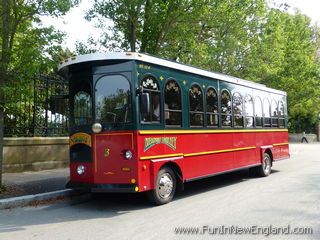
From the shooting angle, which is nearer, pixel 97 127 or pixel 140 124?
pixel 140 124

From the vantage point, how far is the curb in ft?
21.9

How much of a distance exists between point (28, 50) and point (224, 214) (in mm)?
5688

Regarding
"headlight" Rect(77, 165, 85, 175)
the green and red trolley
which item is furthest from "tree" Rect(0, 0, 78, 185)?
"headlight" Rect(77, 165, 85, 175)

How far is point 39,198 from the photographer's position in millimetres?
7145

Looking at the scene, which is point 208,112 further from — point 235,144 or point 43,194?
point 43,194

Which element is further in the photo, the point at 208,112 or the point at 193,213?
the point at 208,112

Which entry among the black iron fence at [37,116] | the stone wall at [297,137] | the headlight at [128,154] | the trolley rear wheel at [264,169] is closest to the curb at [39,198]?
the headlight at [128,154]

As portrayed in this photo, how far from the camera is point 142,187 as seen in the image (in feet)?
20.4

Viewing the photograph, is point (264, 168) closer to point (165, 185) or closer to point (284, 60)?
point (165, 185)


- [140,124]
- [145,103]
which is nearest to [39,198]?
[140,124]

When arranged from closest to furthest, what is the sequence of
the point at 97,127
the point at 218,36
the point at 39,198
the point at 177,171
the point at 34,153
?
the point at 97,127 → the point at 39,198 → the point at 177,171 → the point at 34,153 → the point at 218,36

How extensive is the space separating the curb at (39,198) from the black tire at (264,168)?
5.76m

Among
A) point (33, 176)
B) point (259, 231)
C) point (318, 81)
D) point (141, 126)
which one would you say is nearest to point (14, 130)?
point (33, 176)

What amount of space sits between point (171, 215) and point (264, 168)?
5.86m
